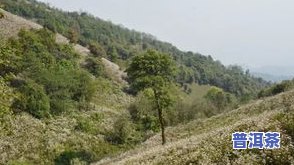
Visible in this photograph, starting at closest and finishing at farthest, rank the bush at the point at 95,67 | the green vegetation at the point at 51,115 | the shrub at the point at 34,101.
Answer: the green vegetation at the point at 51,115
the shrub at the point at 34,101
the bush at the point at 95,67

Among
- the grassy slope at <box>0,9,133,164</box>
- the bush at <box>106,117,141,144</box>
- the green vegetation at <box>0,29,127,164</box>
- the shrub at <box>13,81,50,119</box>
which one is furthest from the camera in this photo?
the bush at <box>106,117,141,144</box>

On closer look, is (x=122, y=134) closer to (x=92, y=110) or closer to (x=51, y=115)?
(x=51, y=115)

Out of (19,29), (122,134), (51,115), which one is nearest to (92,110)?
(51,115)

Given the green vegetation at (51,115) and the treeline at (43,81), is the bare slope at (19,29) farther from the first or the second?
the green vegetation at (51,115)

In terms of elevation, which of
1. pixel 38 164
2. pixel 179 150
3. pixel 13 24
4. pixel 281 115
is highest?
pixel 13 24

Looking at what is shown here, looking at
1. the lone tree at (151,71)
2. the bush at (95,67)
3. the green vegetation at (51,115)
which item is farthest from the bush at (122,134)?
the bush at (95,67)

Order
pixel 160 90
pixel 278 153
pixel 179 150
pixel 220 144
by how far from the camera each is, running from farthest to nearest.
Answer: pixel 160 90
pixel 179 150
pixel 220 144
pixel 278 153

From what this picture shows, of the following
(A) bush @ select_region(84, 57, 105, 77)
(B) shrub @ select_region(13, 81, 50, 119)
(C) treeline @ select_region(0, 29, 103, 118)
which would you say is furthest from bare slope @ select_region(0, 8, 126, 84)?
(B) shrub @ select_region(13, 81, 50, 119)

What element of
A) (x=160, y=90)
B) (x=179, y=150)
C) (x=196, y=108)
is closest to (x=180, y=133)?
(x=160, y=90)

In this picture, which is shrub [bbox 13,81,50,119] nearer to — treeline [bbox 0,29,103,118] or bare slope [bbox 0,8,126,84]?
treeline [bbox 0,29,103,118]

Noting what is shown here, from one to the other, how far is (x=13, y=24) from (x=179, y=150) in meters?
127

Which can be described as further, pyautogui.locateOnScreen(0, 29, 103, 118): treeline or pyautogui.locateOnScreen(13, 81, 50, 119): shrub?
pyautogui.locateOnScreen(0, 29, 103, 118): treeline

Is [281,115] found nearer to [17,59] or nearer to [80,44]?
[17,59]

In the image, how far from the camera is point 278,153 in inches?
909
